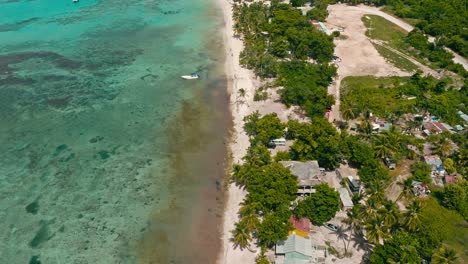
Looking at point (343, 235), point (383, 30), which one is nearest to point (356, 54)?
point (383, 30)

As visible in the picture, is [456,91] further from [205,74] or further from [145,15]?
[145,15]

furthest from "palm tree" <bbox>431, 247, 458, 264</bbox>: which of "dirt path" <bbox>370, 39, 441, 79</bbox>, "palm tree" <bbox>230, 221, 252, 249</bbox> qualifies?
"dirt path" <bbox>370, 39, 441, 79</bbox>

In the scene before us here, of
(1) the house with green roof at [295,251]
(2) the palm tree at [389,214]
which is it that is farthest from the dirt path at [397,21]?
(1) the house with green roof at [295,251]

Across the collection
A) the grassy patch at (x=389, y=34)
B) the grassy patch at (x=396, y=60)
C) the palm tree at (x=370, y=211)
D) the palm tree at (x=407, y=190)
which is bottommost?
the palm tree at (x=407, y=190)

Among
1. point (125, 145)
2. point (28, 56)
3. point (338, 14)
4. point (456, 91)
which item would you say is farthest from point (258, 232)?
point (338, 14)

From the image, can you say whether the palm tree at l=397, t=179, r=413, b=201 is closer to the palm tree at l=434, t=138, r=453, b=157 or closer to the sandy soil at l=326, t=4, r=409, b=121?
→ the palm tree at l=434, t=138, r=453, b=157

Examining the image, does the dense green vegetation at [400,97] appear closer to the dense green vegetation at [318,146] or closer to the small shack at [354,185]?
the dense green vegetation at [318,146]

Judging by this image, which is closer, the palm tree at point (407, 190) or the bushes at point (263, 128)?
the palm tree at point (407, 190)
